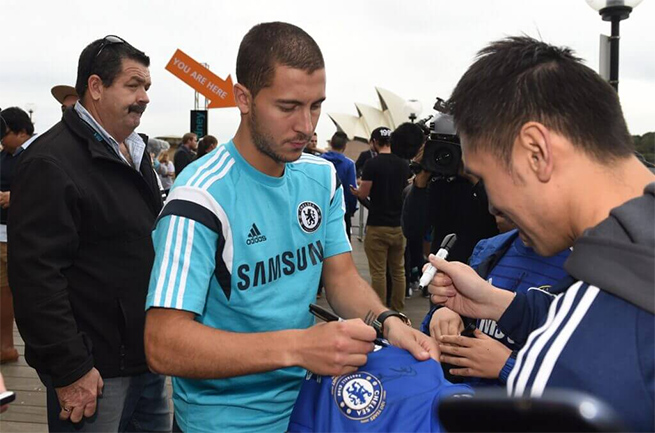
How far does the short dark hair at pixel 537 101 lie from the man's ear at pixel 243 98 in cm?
85

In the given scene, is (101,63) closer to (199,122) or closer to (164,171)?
(199,122)

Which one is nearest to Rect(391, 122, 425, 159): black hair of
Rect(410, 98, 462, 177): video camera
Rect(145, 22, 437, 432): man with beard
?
Rect(410, 98, 462, 177): video camera

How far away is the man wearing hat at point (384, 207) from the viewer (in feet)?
23.1

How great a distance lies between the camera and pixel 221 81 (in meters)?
10.4

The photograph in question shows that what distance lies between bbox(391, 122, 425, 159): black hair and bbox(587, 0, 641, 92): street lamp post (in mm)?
2942

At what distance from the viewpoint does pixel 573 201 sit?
1110 millimetres

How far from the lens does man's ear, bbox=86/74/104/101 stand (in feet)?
8.75

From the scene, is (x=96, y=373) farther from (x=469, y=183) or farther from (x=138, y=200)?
(x=469, y=183)

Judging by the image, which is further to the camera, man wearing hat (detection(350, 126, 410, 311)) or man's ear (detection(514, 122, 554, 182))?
man wearing hat (detection(350, 126, 410, 311))

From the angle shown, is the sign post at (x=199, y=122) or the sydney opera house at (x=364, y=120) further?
the sydney opera house at (x=364, y=120)

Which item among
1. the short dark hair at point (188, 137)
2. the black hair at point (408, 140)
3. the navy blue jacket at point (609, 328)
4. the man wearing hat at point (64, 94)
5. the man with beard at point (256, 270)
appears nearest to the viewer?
the navy blue jacket at point (609, 328)

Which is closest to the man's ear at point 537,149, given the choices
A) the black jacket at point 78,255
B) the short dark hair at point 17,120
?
the black jacket at point 78,255

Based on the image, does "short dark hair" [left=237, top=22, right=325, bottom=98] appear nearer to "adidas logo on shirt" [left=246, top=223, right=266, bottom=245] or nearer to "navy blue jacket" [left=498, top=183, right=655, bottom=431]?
"adidas logo on shirt" [left=246, top=223, right=266, bottom=245]

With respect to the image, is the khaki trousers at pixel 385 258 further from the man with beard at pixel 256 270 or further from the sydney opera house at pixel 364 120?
the sydney opera house at pixel 364 120
